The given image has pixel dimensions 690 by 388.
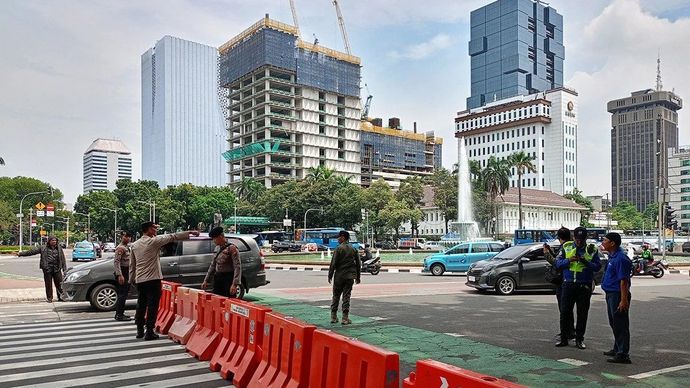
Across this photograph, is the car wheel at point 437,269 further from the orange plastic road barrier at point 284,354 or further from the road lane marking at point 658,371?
the orange plastic road barrier at point 284,354

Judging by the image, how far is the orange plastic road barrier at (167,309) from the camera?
31.6 feet

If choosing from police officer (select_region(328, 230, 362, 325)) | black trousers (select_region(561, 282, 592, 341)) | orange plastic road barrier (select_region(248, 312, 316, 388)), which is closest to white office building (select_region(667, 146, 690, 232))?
police officer (select_region(328, 230, 362, 325))

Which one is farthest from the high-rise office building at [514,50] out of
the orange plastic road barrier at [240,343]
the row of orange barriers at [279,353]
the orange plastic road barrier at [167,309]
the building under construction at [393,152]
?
the orange plastic road barrier at [240,343]

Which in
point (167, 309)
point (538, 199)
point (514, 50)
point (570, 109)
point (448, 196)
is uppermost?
point (514, 50)

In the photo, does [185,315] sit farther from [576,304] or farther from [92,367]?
[576,304]

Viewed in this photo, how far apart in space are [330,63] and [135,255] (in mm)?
131659

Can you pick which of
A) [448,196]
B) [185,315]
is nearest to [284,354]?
[185,315]

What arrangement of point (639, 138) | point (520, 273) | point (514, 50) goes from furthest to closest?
point (514, 50) < point (639, 138) < point (520, 273)

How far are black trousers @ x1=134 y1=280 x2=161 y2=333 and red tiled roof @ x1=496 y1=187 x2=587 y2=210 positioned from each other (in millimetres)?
89128

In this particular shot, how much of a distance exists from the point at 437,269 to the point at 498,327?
48.1ft

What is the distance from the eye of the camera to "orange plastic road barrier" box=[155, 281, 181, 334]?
962 centimetres

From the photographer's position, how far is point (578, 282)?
27.3 ft

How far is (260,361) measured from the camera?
6.09 m

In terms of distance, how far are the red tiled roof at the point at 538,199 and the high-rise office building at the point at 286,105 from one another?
111 feet
